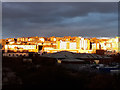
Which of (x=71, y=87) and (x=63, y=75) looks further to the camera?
(x=63, y=75)

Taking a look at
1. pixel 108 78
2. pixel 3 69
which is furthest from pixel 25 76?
pixel 108 78

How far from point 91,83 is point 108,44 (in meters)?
38.7

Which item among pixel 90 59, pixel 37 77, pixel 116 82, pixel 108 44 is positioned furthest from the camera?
pixel 108 44

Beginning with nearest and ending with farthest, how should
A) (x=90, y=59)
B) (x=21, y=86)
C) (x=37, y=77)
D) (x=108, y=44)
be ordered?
(x=21, y=86)
(x=37, y=77)
(x=90, y=59)
(x=108, y=44)

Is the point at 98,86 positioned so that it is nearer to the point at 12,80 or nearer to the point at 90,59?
the point at 12,80

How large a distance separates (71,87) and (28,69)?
5.01 ft

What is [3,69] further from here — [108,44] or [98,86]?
[108,44]

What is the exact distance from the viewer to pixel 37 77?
5.53 meters

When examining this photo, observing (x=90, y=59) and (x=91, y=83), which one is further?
(x=90, y=59)

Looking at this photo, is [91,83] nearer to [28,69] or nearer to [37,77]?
[37,77]

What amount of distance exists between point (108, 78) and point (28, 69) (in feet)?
7.32

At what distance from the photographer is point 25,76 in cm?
566

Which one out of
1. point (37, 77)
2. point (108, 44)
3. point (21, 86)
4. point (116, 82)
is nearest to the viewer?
point (21, 86)

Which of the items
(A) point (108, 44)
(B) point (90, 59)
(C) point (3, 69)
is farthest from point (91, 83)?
(A) point (108, 44)
